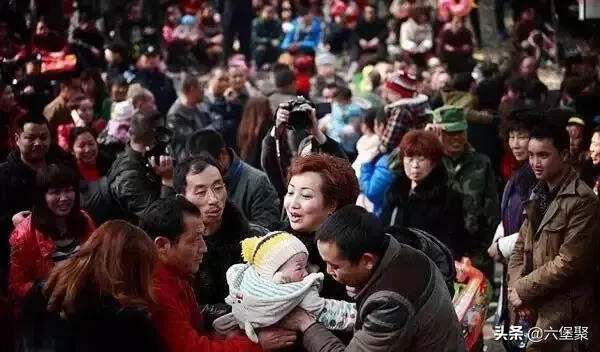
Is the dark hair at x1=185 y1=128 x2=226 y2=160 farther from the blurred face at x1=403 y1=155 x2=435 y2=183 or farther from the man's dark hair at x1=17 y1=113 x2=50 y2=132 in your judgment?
the blurred face at x1=403 y1=155 x2=435 y2=183

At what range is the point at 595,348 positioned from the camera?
6391 mm

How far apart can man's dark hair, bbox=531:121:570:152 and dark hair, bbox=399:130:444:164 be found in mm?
1398

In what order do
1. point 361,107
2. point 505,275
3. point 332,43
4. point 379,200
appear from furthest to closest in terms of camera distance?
point 332,43 < point 361,107 < point 379,200 < point 505,275

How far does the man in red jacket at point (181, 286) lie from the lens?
15.3ft

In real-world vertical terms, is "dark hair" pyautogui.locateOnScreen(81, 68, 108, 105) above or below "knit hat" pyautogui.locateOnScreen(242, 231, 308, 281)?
below

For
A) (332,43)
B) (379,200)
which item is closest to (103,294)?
(379,200)

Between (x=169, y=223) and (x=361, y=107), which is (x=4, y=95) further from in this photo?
(x=361, y=107)

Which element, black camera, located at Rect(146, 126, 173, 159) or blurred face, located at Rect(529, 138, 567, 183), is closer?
blurred face, located at Rect(529, 138, 567, 183)

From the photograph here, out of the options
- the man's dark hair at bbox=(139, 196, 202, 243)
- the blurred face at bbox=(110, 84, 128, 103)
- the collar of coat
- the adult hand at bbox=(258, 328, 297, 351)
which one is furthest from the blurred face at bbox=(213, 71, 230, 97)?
the adult hand at bbox=(258, 328, 297, 351)

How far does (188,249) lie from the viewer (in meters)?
4.95

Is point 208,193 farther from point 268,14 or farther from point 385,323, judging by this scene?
point 268,14

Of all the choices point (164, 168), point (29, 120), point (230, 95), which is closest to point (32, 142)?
point (29, 120)

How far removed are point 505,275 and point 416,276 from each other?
3.33m

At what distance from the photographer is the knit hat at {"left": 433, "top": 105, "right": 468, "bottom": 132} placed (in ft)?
27.9
